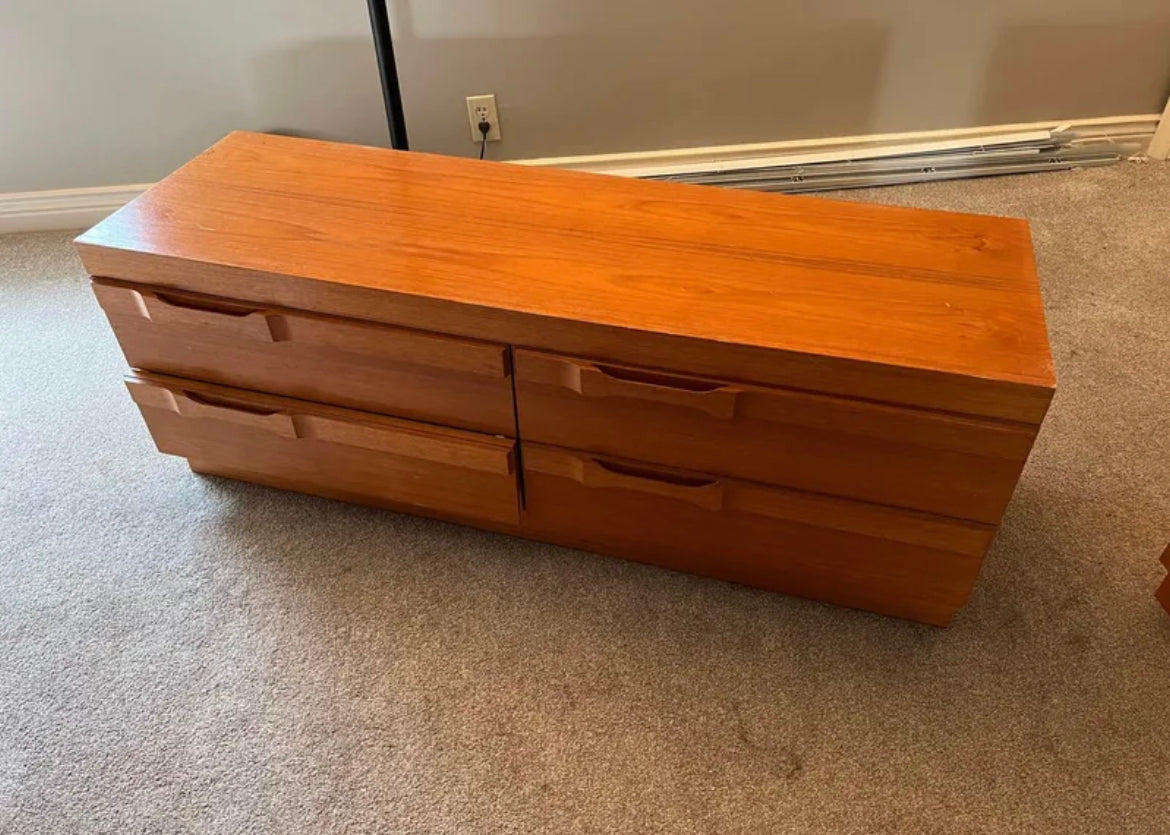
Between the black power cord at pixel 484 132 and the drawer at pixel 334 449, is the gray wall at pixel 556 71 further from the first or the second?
the drawer at pixel 334 449

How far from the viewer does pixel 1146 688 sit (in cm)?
115

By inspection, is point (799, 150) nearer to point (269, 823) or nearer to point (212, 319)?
point (212, 319)

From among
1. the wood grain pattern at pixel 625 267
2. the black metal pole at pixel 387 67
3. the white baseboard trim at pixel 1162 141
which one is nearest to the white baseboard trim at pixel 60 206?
the black metal pole at pixel 387 67

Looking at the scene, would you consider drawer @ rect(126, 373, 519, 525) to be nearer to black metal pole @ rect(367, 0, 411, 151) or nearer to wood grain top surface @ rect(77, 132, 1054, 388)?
wood grain top surface @ rect(77, 132, 1054, 388)

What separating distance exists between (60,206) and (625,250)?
1712 mm

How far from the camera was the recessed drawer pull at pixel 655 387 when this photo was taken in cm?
102

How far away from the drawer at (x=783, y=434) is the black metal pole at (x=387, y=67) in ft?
3.00

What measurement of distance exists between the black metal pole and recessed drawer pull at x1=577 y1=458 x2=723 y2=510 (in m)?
1.00

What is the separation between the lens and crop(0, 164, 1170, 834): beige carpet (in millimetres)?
1056

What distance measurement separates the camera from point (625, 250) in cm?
114

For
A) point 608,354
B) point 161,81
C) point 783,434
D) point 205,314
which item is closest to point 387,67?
point 161,81

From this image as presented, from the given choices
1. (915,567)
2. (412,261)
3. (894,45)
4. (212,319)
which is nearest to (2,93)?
(212,319)

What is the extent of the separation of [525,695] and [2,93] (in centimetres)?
188

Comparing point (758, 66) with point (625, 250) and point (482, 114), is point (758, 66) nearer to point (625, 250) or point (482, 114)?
point (482, 114)
